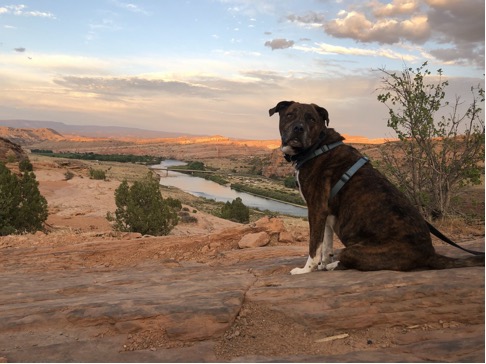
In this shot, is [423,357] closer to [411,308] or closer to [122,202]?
[411,308]

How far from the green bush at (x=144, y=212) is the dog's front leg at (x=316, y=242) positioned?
14.4 metres

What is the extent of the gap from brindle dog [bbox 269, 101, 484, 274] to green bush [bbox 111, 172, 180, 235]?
14234 millimetres

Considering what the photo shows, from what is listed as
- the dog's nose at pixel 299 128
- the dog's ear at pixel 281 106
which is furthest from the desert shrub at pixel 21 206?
the dog's nose at pixel 299 128

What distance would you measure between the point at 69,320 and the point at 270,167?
331 ft

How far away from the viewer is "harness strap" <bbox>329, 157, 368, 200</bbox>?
192 inches

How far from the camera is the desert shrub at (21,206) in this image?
65.5 ft

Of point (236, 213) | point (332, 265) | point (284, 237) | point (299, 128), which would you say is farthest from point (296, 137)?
point (236, 213)

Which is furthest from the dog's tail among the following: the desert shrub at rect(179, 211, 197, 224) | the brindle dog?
the desert shrub at rect(179, 211, 197, 224)

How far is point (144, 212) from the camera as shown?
63.9ft

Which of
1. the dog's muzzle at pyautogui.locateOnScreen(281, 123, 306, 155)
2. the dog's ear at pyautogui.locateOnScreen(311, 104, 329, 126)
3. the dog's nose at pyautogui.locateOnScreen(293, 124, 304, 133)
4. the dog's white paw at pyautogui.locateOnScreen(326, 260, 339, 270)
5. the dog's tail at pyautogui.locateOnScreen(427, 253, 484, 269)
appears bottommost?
the dog's white paw at pyautogui.locateOnScreen(326, 260, 339, 270)

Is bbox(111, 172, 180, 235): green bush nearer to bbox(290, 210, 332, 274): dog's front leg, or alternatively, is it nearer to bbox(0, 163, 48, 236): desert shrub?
bbox(0, 163, 48, 236): desert shrub

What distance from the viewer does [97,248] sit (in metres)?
9.12

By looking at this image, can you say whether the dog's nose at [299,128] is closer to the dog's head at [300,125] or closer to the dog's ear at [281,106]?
the dog's head at [300,125]

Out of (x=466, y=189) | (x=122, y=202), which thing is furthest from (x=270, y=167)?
(x=466, y=189)
